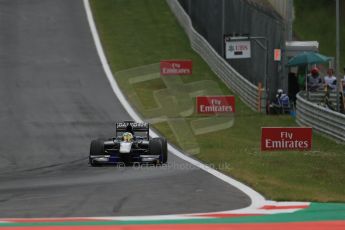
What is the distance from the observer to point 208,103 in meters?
28.8

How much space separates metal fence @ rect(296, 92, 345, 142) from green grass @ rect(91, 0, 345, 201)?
1.11ft

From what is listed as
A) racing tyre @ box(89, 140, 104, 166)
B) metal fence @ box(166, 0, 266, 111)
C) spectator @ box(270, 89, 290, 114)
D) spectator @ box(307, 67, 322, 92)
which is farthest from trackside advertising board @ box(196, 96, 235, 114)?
racing tyre @ box(89, 140, 104, 166)

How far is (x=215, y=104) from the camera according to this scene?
2878 cm

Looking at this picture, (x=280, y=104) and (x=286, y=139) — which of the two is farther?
(x=280, y=104)

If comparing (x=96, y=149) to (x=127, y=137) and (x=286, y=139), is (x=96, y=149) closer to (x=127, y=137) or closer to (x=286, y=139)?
(x=127, y=137)

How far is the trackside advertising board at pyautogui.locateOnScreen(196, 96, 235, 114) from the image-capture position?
2844 cm

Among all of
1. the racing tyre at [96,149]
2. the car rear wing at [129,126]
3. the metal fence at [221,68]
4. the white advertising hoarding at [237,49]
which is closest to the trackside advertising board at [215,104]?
the metal fence at [221,68]

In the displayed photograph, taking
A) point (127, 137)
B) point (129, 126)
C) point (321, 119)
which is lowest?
point (321, 119)

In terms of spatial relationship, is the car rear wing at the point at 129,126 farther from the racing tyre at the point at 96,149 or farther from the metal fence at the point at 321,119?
the metal fence at the point at 321,119

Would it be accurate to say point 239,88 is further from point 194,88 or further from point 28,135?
point 28,135

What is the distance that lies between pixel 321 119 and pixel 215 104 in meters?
4.33

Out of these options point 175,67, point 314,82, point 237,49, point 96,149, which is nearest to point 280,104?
point 314,82

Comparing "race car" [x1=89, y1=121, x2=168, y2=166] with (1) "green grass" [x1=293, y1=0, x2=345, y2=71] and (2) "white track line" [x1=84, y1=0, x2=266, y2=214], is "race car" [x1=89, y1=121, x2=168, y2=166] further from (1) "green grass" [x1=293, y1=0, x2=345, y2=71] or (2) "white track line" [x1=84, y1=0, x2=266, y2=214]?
(1) "green grass" [x1=293, y1=0, x2=345, y2=71]

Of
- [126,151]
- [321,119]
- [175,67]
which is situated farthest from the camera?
[175,67]
